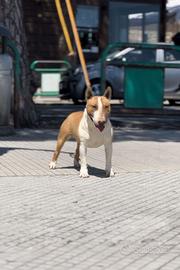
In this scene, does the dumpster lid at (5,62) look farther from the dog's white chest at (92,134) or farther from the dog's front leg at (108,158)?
the dog's front leg at (108,158)

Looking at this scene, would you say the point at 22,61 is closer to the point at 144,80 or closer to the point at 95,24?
the point at 144,80

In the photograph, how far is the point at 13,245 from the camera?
5.46m

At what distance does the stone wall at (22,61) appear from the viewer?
1338 cm

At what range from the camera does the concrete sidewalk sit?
5.23 m

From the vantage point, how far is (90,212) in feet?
21.9

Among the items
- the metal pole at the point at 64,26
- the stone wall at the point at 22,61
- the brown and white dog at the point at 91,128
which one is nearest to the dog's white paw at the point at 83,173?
the brown and white dog at the point at 91,128

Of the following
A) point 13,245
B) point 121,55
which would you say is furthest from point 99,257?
point 121,55

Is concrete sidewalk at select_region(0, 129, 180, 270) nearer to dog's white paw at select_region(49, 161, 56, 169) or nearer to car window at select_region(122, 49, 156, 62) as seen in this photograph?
dog's white paw at select_region(49, 161, 56, 169)

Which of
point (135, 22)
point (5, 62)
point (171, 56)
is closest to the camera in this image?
point (5, 62)

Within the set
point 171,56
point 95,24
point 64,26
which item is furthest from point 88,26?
point 171,56

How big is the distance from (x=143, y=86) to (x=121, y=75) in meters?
4.81

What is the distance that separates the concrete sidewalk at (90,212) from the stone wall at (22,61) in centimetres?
264

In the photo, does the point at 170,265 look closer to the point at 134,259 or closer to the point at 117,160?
the point at 134,259

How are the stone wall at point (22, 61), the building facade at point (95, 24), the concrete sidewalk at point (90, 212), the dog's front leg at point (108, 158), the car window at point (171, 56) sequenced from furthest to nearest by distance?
the building facade at point (95, 24), the car window at point (171, 56), the stone wall at point (22, 61), the dog's front leg at point (108, 158), the concrete sidewalk at point (90, 212)
